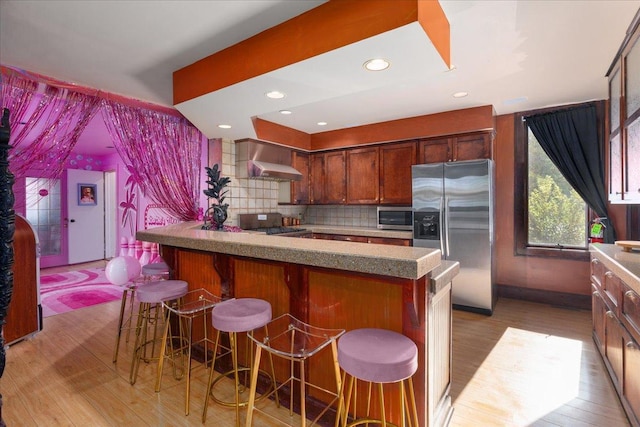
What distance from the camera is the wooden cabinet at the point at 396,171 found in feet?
14.0

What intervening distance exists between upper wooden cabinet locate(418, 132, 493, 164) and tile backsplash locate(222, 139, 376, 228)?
1231 millimetres

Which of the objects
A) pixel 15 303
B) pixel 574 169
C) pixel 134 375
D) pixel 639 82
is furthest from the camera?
pixel 574 169

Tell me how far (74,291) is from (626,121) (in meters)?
6.69

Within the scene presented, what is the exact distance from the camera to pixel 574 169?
3.68 m

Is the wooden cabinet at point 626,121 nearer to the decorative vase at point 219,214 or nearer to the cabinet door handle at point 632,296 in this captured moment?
the cabinet door handle at point 632,296

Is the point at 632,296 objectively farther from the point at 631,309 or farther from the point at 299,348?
the point at 299,348

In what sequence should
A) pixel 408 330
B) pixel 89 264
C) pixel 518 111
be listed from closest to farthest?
pixel 408 330, pixel 518 111, pixel 89 264

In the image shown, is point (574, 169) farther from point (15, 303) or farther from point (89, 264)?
point (89, 264)

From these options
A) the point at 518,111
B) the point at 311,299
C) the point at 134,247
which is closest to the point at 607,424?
the point at 311,299

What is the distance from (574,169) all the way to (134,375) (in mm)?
4972

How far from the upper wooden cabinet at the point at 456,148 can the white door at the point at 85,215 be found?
6.69 meters

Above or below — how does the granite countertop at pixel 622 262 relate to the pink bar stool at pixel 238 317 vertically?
above

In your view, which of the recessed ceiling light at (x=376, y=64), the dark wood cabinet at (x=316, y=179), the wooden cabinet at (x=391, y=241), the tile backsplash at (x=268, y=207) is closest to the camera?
the recessed ceiling light at (x=376, y=64)

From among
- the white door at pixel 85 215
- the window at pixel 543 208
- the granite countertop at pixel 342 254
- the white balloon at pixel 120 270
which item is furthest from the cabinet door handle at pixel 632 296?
the white door at pixel 85 215
